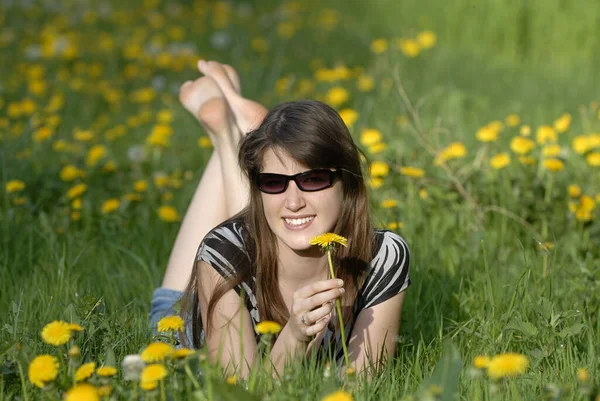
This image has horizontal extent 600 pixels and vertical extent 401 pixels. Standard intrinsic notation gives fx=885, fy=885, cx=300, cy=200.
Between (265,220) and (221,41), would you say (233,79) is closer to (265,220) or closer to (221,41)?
(265,220)

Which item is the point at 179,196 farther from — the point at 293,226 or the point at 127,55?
the point at 127,55

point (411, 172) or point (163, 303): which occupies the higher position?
point (411, 172)

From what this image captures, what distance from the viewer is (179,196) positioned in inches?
144

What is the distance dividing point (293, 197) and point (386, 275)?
0.35m

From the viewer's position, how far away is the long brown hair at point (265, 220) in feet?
6.89

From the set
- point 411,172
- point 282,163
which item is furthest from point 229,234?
point 411,172

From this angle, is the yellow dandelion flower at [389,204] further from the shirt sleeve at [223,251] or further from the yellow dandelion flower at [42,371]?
the yellow dandelion flower at [42,371]

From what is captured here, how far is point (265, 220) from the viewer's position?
7.34 ft

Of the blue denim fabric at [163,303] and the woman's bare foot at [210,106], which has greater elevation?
the woman's bare foot at [210,106]

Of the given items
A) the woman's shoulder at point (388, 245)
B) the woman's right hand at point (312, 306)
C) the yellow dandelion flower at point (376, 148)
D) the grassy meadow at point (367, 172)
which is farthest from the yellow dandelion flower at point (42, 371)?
the yellow dandelion flower at point (376, 148)

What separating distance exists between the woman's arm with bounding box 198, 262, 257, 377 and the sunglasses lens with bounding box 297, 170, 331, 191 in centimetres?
31

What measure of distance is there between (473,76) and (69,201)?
2.92 metres

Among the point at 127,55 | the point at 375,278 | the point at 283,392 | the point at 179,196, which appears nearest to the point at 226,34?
the point at 127,55

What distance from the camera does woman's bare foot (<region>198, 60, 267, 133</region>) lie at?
3.09 metres
